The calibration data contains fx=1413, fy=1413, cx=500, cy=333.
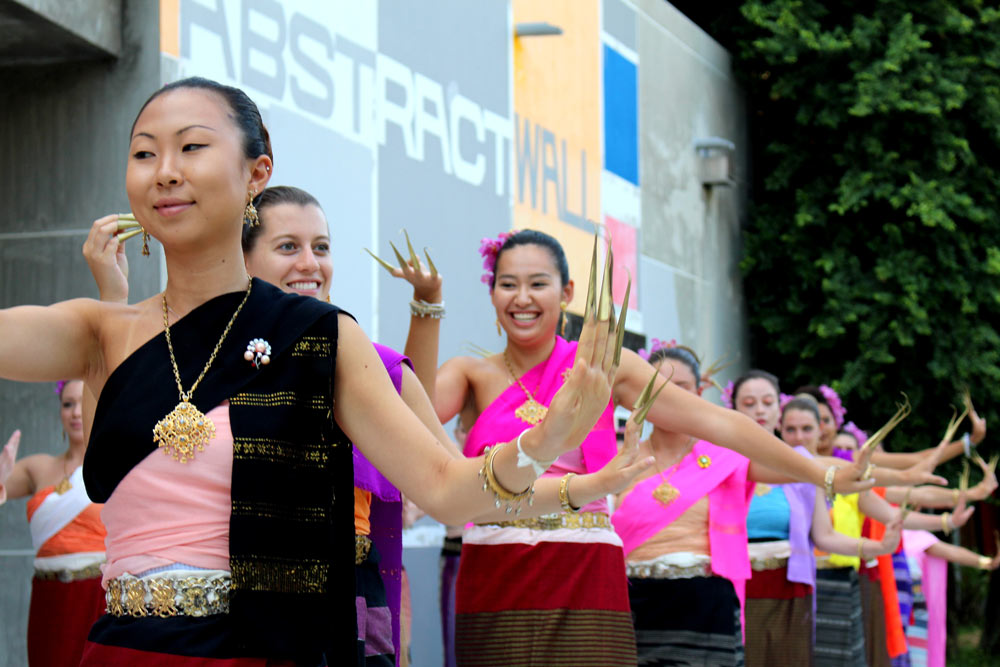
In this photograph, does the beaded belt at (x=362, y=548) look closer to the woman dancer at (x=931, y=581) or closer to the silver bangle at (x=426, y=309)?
the silver bangle at (x=426, y=309)

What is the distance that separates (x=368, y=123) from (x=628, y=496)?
8.29 ft

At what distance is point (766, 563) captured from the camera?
7.28m

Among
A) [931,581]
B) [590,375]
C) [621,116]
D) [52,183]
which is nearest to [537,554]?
[52,183]

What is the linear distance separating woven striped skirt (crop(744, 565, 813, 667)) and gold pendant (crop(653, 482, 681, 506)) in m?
1.59

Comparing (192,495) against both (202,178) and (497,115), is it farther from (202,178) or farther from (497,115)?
(497,115)

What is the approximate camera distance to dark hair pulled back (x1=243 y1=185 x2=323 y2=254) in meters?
3.53

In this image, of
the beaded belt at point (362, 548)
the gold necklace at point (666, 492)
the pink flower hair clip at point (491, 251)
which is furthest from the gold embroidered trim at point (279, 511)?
the gold necklace at point (666, 492)

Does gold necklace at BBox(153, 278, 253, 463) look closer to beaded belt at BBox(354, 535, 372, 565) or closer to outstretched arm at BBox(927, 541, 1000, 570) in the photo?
beaded belt at BBox(354, 535, 372, 565)

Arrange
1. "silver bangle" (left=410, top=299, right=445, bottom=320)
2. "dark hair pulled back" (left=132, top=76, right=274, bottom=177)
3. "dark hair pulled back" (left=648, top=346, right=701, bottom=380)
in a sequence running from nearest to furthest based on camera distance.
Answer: "dark hair pulled back" (left=132, top=76, right=274, bottom=177) < "silver bangle" (left=410, top=299, right=445, bottom=320) < "dark hair pulled back" (left=648, top=346, right=701, bottom=380)

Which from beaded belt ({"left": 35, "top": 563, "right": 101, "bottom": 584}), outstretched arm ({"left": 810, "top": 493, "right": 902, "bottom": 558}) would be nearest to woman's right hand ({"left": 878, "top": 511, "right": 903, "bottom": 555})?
outstretched arm ({"left": 810, "top": 493, "right": 902, "bottom": 558})

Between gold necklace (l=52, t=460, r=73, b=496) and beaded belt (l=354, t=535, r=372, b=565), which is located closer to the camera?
beaded belt (l=354, t=535, r=372, b=565)

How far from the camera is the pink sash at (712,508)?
5.70 meters

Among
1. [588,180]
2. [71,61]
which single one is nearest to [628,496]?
[71,61]

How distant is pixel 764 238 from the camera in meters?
14.5
